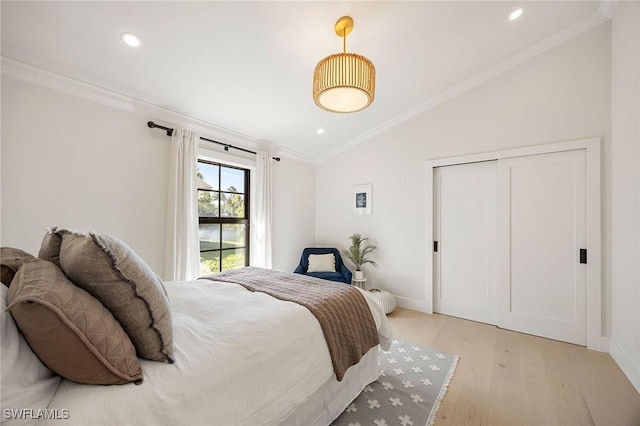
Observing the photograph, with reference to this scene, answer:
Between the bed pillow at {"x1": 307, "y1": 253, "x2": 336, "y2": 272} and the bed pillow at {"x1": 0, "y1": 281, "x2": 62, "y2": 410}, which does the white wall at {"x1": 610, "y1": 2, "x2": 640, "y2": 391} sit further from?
the bed pillow at {"x1": 0, "y1": 281, "x2": 62, "y2": 410}

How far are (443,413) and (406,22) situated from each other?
2.98 m

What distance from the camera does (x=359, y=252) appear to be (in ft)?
12.7

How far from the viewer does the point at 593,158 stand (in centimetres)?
246

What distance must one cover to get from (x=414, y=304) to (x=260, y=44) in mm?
3552

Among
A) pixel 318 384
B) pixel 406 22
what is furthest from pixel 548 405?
pixel 406 22

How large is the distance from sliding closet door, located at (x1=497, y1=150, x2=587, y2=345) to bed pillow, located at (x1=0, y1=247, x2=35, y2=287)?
12.6 ft

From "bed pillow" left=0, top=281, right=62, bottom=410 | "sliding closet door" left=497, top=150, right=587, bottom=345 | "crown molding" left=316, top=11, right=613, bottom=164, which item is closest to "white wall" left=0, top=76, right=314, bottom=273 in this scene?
"bed pillow" left=0, top=281, right=62, bottom=410

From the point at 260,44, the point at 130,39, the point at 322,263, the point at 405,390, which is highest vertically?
the point at 260,44

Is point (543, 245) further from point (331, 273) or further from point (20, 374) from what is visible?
point (20, 374)

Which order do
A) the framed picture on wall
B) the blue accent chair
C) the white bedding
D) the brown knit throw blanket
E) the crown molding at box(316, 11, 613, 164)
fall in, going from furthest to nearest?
the framed picture on wall, the blue accent chair, the crown molding at box(316, 11, 613, 164), the brown knit throw blanket, the white bedding

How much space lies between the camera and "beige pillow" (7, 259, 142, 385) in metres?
0.70

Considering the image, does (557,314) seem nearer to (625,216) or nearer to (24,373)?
(625,216)

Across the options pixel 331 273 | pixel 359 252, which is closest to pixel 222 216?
pixel 331 273

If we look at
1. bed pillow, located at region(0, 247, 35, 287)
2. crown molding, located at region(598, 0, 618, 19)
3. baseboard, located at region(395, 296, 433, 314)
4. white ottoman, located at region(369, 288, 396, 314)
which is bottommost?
baseboard, located at region(395, 296, 433, 314)
